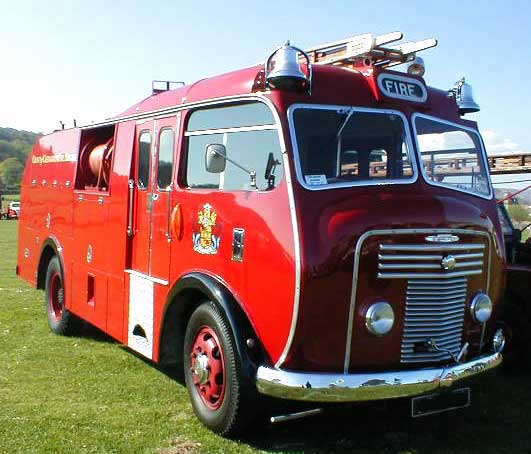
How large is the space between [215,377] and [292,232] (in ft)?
4.38

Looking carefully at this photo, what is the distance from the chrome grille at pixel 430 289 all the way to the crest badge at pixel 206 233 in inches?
51.4

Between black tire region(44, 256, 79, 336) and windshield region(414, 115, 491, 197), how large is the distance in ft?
15.8

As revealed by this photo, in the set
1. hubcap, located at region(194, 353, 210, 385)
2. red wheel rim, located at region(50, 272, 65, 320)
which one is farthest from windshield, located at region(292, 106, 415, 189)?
red wheel rim, located at region(50, 272, 65, 320)

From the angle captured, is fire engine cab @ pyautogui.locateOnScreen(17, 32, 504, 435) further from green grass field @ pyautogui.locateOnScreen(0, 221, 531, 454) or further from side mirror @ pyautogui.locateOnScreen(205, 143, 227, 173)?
green grass field @ pyautogui.locateOnScreen(0, 221, 531, 454)

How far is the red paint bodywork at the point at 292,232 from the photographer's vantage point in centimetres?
417

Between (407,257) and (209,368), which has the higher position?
(407,257)

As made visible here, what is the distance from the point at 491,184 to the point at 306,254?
226 cm

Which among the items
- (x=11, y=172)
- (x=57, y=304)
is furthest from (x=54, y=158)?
(x=11, y=172)

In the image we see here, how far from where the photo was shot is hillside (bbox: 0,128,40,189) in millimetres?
102044

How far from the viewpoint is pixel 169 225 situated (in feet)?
18.1

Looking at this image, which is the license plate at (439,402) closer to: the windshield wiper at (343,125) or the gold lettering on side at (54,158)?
the windshield wiper at (343,125)

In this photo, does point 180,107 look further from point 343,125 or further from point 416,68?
point 416,68

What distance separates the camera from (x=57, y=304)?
8508 mm

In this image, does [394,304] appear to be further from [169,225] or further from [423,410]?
[169,225]
